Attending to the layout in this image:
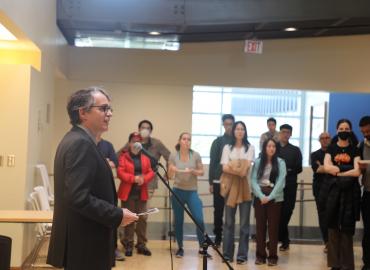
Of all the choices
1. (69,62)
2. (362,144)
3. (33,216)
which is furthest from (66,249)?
(69,62)

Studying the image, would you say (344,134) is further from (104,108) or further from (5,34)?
(5,34)

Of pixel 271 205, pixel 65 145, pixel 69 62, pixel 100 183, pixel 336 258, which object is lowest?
pixel 336 258

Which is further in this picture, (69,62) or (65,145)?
(69,62)

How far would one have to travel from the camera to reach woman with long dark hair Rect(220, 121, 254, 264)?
6074mm

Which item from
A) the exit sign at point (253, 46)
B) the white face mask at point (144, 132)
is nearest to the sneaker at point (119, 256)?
the white face mask at point (144, 132)

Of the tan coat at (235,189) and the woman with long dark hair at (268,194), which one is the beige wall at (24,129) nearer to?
the tan coat at (235,189)

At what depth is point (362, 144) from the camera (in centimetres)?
596

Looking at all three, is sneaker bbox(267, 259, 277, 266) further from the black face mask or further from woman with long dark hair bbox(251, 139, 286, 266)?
the black face mask

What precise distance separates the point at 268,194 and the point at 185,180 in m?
1.02

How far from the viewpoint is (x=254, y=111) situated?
971cm

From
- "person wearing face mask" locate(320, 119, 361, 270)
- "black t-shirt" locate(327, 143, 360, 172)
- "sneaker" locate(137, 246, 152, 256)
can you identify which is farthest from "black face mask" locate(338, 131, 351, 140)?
"sneaker" locate(137, 246, 152, 256)

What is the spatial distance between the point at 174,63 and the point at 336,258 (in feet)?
13.8

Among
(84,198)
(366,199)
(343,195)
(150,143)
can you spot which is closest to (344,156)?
(343,195)

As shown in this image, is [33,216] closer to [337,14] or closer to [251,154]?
[251,154]
